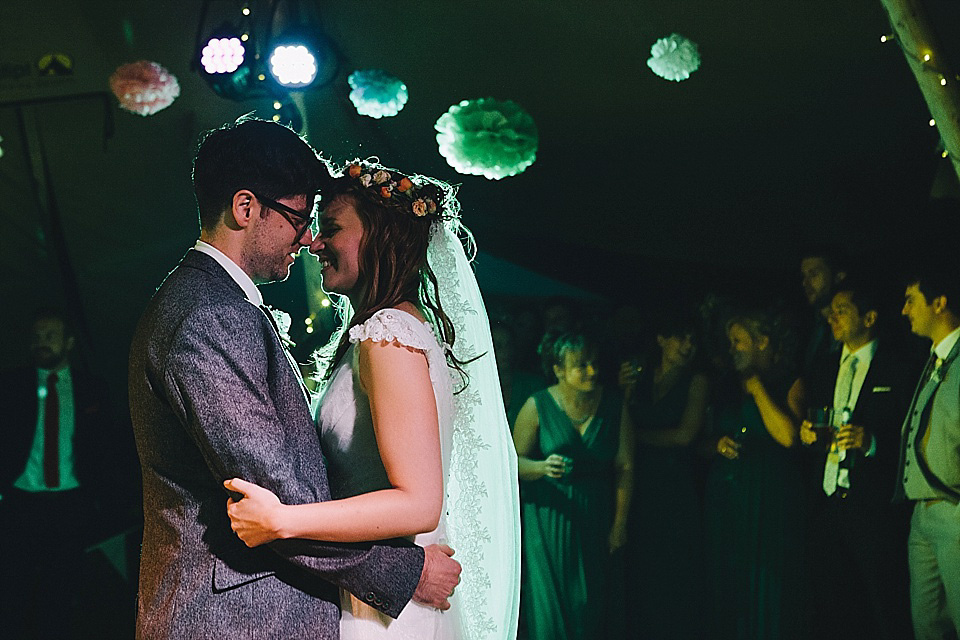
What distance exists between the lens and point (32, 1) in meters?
3.96

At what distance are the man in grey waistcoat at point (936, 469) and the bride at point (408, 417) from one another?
1.65 metres

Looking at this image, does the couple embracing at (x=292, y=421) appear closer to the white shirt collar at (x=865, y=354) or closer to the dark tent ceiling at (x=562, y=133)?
the white shirt collar at (x=865, y=354)

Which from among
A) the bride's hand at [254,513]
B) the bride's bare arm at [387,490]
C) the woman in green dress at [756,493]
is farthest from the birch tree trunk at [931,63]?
the bride's hand at [254,513]

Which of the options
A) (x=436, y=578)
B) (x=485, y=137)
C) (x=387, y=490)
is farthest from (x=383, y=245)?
(x=485, y=137)

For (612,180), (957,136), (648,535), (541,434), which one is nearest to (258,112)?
(612,180)

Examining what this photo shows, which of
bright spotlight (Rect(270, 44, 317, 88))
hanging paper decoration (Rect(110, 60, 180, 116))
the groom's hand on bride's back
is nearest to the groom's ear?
the groom's hand on bride's back

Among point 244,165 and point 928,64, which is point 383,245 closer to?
point 244,165

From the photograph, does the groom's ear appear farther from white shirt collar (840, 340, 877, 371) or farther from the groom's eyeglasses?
white shirt collar (840, 340, 877, 371)

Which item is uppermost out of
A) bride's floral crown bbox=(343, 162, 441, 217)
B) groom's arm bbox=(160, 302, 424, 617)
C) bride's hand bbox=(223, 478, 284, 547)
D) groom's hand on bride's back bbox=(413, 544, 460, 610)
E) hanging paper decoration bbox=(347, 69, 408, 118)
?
hanging paper decoration bbox=(347, 69, 408, 118)

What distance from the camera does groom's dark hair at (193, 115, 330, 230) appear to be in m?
1.38

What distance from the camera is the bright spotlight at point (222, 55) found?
347 centimetres

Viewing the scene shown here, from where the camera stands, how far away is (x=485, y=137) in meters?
3.57

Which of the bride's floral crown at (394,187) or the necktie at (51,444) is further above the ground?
the bride's floral crown at (394,187)

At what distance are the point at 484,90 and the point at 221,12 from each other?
47.2 inches
